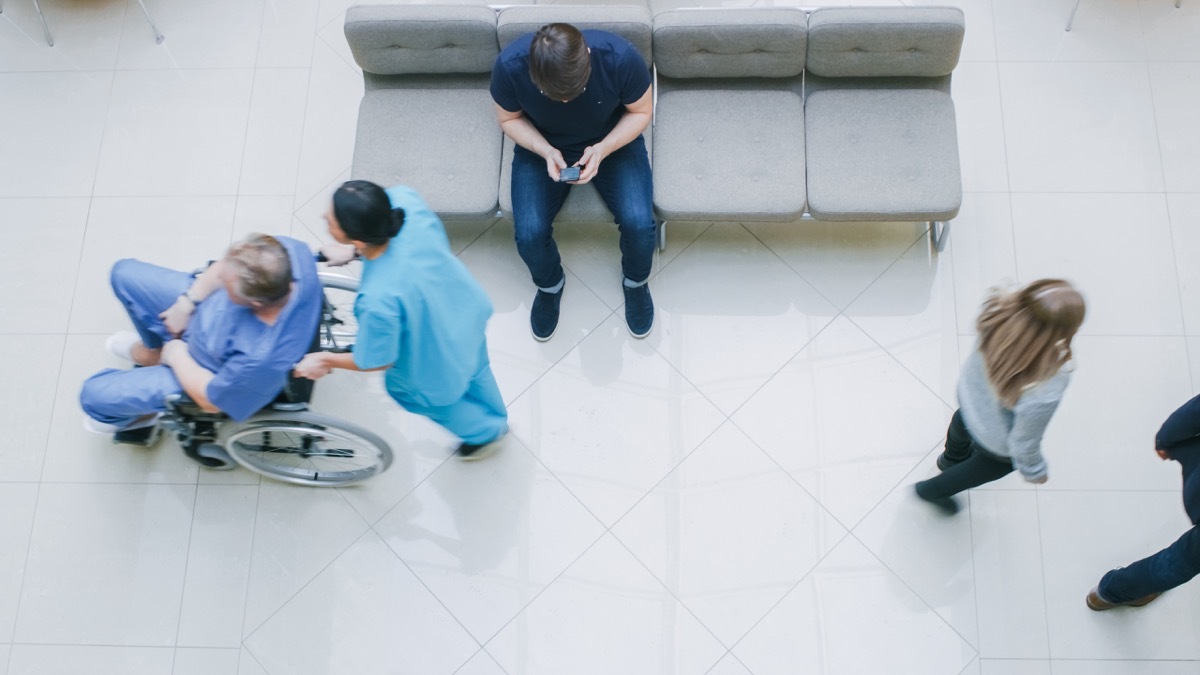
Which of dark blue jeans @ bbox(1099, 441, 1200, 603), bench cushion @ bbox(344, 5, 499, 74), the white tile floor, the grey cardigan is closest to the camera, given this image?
the grey cardigan

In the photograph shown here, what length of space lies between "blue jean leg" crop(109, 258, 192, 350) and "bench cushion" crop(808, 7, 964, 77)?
248cm

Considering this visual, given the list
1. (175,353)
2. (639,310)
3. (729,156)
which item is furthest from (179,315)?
(729,156)

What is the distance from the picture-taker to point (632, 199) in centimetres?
365

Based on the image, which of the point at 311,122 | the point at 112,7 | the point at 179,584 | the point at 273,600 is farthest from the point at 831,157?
the point at 112,7

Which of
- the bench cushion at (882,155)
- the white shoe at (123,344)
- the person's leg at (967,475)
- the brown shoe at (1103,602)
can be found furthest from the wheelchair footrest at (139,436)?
the brown shoe at (1103,602)

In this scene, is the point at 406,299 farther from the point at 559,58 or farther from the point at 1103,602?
the point at 1103,602

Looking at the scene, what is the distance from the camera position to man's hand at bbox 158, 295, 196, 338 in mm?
3174

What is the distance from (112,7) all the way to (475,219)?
7.60 feet

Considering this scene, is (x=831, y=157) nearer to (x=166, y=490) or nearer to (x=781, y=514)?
(x=781, y=514)

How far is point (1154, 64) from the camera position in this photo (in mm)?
4305

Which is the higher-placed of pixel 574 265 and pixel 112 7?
pixel 112 7

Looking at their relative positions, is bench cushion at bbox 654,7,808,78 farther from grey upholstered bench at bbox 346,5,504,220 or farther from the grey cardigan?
the grey cardigan

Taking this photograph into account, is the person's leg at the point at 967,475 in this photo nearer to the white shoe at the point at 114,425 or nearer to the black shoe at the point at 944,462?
the black shoe at the point at 944,462

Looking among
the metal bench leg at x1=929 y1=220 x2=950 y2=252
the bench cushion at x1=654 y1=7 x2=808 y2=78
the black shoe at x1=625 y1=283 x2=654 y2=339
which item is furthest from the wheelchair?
the metal bench leg at x1=929 y1=220 x2=950 y2=252
